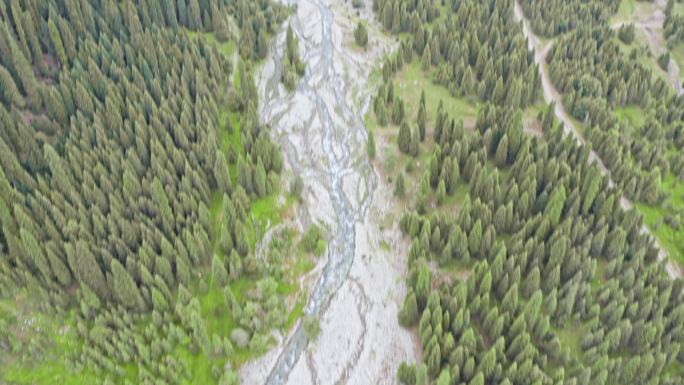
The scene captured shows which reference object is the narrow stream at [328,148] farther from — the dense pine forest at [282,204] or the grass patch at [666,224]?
the grass patch at [666,224]

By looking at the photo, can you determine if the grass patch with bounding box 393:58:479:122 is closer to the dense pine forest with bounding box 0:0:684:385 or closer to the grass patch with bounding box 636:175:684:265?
the dense pine forest with bounding box 0:0:684:385

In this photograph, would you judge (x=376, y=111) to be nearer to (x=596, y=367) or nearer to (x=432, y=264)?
(x=432, y=264)

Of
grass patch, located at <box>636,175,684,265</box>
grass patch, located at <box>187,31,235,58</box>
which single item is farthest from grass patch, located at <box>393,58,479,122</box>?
grass patch, located at <box>187,31,235,58</box>

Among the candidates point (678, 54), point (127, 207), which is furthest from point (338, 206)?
point (678, 54)

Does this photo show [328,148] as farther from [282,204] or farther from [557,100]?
[557,100]

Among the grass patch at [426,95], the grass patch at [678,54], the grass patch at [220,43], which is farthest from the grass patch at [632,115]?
the grass patch at [220,43]
